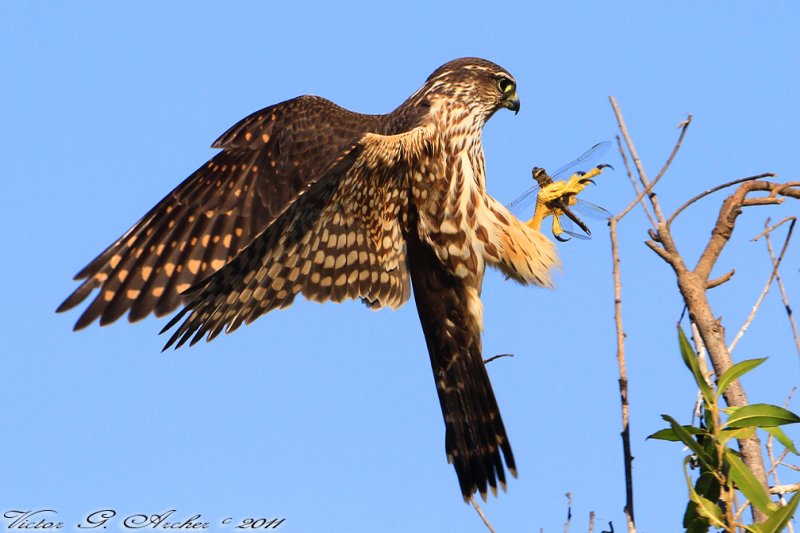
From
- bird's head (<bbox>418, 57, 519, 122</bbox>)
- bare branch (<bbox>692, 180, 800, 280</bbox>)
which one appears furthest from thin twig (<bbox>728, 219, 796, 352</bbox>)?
bird's head (<bbox>418, 57, 519, 122</bbox>)

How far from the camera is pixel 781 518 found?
2.10 meters

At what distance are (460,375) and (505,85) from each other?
1410mm

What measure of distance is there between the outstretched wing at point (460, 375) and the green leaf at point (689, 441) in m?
2.04

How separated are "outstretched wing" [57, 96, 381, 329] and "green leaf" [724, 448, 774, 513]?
2041mm

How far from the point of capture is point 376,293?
14.8 feet

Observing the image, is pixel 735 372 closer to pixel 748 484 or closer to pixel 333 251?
pixel 748 484

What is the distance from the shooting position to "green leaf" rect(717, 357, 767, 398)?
7.24 ft

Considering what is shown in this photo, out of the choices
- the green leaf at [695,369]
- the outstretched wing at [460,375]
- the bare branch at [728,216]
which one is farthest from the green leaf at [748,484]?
the outstretched wing at [460,375]

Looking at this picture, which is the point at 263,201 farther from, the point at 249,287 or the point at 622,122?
the point at 622,122

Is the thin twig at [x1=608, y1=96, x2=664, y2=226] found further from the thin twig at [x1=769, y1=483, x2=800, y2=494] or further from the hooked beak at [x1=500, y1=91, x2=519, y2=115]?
the hooked beak at [x1=500, y1=91, x2=519, y2=115]

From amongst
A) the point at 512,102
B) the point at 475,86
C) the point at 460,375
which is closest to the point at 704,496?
the point at 460,375

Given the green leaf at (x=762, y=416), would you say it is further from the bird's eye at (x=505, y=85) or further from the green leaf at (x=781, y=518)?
the bird's eye at (x=505, y=85)

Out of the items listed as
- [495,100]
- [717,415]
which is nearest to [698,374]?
[717,415]

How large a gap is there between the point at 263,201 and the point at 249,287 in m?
0.47
